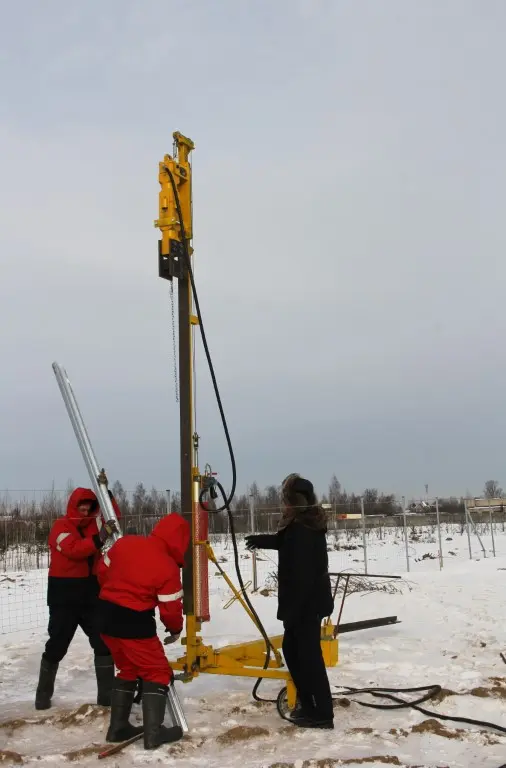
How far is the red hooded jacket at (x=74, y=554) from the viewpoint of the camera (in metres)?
5.74

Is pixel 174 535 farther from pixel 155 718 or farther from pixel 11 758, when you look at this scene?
pixel 11 758

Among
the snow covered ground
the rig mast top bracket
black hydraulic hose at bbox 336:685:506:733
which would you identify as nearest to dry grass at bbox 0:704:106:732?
the snow covered ground

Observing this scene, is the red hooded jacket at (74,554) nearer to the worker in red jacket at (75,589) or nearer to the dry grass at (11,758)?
the worker in red jacket at (75,589)

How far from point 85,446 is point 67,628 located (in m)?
1.52

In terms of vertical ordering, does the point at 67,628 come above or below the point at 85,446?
below

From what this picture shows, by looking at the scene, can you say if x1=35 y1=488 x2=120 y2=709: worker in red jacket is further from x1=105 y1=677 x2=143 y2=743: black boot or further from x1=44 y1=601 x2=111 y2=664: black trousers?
x1=105 y1=677 x2=143 y2=743: black boot

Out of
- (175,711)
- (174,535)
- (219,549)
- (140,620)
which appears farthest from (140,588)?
(219,549)

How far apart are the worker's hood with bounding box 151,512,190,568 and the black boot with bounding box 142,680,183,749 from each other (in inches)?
33.8

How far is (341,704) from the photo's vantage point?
550 centimetres

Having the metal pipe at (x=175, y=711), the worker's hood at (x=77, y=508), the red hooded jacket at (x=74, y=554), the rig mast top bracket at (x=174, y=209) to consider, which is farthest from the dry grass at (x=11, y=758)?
the rig mast top bracket at (x=174, y=209)

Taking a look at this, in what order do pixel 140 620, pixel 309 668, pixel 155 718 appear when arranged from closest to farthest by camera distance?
pixel 155 718 → pixel 140 620 → pixel 309 668

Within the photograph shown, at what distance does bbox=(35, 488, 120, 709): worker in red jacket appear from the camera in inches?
223

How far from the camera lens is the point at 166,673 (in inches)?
191

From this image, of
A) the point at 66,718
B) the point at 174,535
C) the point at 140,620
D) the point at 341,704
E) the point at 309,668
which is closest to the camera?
the point at 140,620
